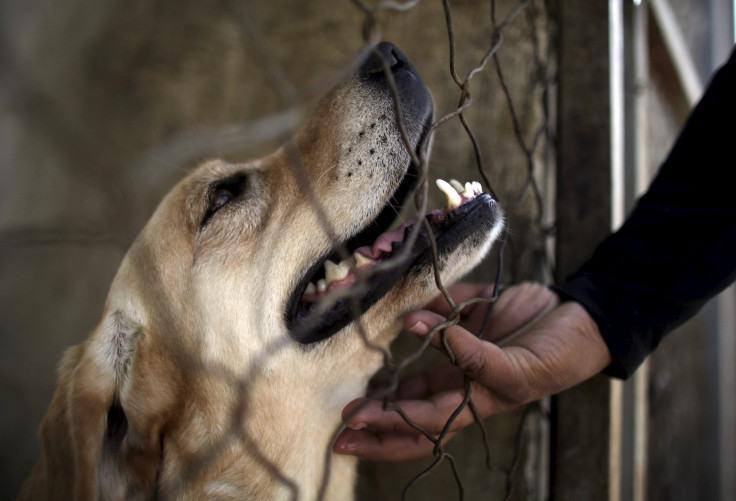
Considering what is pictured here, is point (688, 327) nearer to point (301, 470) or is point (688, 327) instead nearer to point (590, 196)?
point (590, 196)

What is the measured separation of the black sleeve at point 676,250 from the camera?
135 centimetres

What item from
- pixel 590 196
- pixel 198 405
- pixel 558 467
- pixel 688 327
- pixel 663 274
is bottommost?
pixel 688 327

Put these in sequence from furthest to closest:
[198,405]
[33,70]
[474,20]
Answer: [33,70]
[474,20]
[198,405]

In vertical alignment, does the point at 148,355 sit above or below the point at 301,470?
above

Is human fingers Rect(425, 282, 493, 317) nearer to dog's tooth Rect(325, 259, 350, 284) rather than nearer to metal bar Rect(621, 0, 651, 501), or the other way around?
dog's tooth Rect(325, 259, 350, 284)

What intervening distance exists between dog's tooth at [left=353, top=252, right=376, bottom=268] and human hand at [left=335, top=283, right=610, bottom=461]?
0.19 metres

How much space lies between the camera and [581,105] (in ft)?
6.02

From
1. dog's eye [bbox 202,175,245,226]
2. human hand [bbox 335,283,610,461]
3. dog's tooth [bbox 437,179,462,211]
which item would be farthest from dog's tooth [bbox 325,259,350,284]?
dog's eye [bbox 202,175,245,226]

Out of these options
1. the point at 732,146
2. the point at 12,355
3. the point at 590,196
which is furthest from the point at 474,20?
the point at 12,355

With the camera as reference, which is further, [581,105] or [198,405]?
[581,105]

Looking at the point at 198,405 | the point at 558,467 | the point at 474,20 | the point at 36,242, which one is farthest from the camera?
the point at 474,20

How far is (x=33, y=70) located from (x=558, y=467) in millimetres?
3402

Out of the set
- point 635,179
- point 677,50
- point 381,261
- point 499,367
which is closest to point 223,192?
point 381,261

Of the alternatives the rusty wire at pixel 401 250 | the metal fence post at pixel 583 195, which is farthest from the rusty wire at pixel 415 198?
the metal fence post at pixel 583 195
